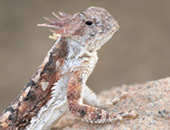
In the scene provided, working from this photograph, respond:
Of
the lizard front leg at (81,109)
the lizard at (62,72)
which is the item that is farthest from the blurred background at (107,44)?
the lizard front leg at (81,109)

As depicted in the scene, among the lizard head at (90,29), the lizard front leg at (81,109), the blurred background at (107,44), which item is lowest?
the lizard front leg at (81,109)

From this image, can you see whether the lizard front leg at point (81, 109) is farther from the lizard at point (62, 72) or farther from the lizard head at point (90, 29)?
the lizard head at point (90, 29)

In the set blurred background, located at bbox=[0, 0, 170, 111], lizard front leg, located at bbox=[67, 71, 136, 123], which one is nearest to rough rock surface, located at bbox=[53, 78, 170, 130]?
lizard front leg, located at bbox=[67, 71, 136, 123]

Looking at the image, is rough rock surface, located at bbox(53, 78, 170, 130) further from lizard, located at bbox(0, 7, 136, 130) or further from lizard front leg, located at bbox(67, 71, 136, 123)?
lizard, located at bbox(0, 7, 136, 130)

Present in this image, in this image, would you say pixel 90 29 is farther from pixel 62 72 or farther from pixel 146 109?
pixel 146 109

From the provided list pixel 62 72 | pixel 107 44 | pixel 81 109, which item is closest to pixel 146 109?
pixel 81 109

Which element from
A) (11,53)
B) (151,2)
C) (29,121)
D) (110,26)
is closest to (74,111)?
(29,121)
